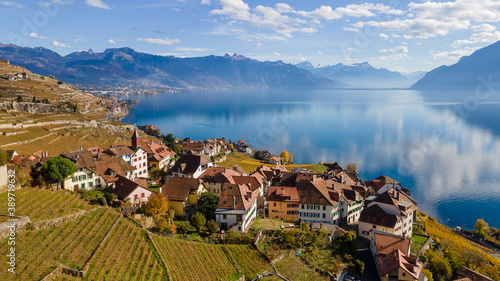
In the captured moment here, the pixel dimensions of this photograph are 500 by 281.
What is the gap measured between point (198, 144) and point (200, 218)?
176ft

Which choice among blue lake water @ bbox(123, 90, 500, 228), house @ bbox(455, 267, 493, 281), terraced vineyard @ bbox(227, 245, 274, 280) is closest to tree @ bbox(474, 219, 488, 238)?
blue lake water @ bbox(123, 90, 500, 228)

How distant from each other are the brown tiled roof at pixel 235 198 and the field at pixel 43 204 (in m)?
13.8

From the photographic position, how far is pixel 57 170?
107 feet

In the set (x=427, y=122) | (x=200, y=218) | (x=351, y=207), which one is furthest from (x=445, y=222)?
(x=427, y=122)

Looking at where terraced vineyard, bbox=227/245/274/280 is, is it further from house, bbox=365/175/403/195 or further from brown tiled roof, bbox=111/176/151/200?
house, bbox=365/175/403/195

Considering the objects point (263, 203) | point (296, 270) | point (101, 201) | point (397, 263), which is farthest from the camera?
point (263, 203)

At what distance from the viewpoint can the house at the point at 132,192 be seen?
3447cm

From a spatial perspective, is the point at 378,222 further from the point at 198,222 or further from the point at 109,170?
the point at 109,170

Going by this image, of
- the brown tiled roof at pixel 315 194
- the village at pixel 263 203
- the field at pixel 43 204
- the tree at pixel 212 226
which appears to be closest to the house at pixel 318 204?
the brown tiled roof at pixel 315 194

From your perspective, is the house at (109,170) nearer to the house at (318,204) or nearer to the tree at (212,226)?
the tree at (212,226)

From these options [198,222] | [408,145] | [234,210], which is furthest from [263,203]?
[408,145]

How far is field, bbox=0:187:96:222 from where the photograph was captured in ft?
71.7

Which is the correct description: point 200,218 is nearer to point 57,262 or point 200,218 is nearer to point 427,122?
point 57,262

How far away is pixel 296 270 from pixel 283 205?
11.8 metres
